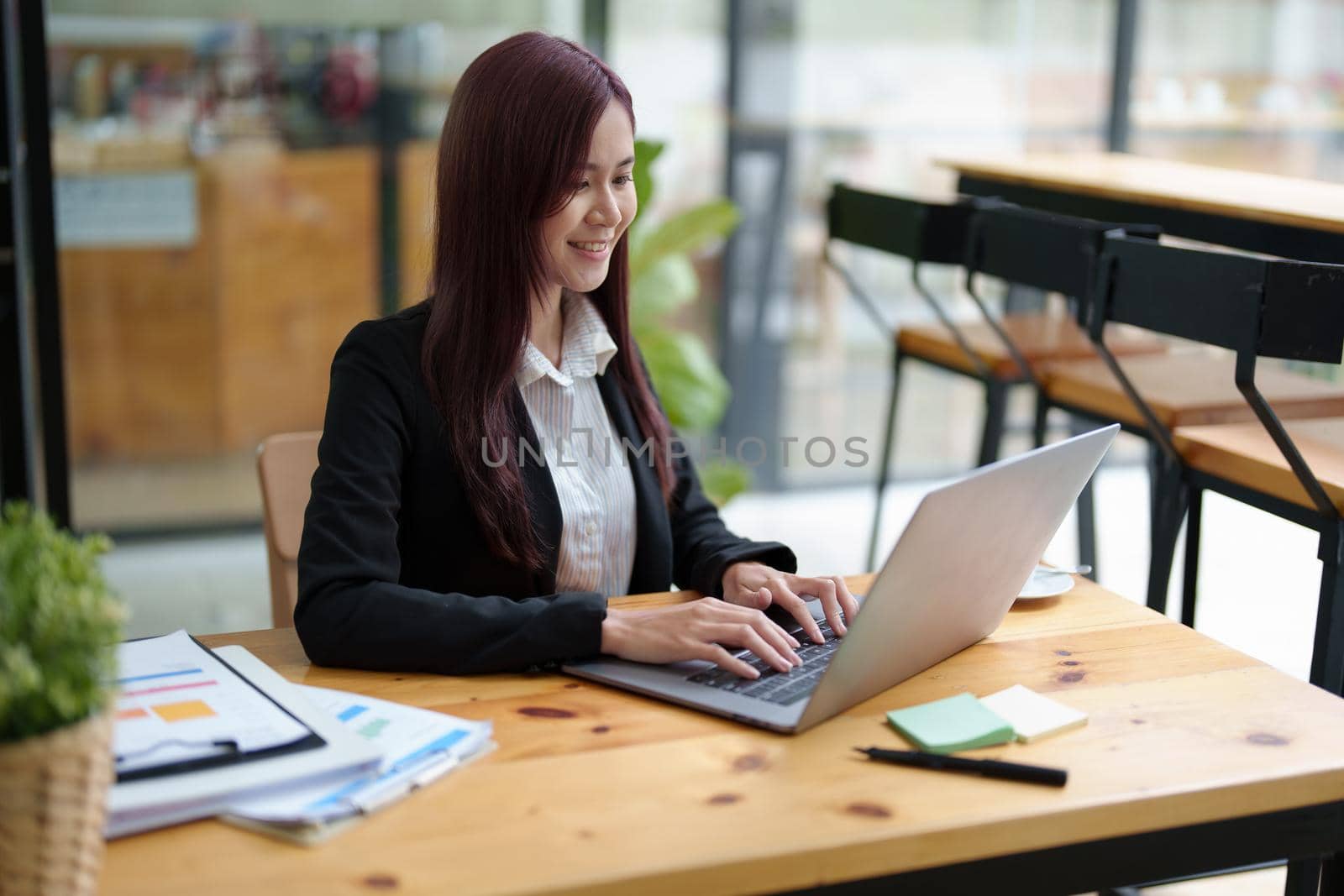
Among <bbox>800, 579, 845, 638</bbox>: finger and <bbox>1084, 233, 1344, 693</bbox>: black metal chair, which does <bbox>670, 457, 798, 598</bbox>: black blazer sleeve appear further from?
<bbox>1084, 233, 1344, 693</bbox>: black metal chair

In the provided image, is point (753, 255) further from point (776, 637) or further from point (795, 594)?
point (776, 637)

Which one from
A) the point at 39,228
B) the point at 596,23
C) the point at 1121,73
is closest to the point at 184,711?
the point at 39,228

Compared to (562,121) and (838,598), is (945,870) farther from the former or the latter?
(562,121)

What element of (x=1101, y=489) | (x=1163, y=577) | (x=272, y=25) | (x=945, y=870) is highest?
(x=272, y=25)

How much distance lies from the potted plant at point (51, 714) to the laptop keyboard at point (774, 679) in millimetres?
Answer: 552

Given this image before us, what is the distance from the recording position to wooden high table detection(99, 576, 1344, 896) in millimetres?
965

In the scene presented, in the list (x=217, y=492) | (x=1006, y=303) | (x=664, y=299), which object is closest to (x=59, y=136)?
(x=217, y=492)

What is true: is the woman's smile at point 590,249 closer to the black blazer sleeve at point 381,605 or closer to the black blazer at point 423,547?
the black blazer at point 423,547

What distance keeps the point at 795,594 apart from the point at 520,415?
39 cm

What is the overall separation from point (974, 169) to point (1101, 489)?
6.70ft

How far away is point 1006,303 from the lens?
14.5 feet

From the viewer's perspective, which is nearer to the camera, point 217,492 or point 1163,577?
point 1163,577

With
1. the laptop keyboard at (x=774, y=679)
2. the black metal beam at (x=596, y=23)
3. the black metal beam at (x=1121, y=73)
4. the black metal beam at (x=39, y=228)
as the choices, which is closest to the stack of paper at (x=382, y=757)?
the laptop keyboard at (x=774, y=679)

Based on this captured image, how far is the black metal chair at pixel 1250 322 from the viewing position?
1880 mm
